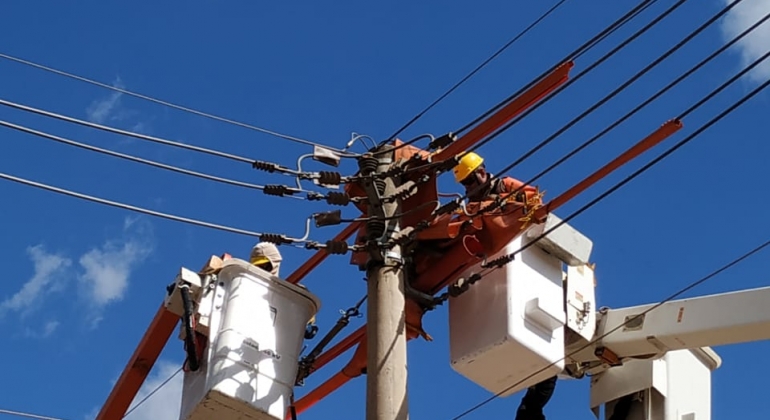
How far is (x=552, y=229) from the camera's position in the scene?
798cm

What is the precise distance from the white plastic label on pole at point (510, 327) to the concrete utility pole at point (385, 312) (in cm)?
57

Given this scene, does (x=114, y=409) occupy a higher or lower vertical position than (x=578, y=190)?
lower

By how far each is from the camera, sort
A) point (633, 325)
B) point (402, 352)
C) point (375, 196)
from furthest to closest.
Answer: point (633, 325) → point (375, 196) → point (402, 352)

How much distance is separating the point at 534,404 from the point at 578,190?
1.86 m

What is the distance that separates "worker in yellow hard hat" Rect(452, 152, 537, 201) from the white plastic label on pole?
0.28 m

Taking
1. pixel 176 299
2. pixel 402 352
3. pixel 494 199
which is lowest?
pixel 402 352

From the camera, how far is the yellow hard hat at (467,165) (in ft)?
27.3

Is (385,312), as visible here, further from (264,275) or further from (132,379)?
(132,379)

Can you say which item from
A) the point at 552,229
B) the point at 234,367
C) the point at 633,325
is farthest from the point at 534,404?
the point at 234,367

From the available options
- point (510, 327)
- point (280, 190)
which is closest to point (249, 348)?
point (280, 190)

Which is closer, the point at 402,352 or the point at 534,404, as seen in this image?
the point at 402,352

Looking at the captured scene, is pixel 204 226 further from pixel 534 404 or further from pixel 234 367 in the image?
pixel 534 404

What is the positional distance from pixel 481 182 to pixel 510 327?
96cm

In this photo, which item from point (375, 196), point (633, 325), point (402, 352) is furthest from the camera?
point (633, 325)
